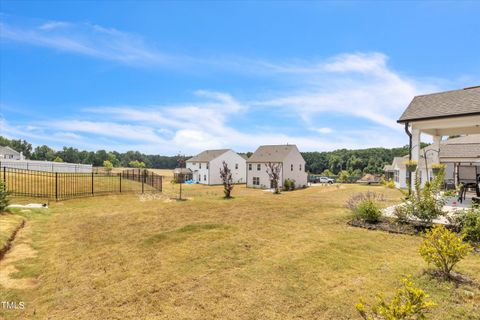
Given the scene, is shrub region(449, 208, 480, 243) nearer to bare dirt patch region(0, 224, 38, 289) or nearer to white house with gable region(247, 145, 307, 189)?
bare dirt patch region(0, 224, 38, 289)

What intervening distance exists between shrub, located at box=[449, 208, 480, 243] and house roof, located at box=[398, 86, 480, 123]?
5.14m

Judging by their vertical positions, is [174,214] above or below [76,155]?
below

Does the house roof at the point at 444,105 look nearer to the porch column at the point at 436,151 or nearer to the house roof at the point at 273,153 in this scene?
the porch column at the point at 436,151

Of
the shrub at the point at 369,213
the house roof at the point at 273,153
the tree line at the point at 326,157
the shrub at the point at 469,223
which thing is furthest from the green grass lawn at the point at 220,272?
the tree line at the point at 326,157

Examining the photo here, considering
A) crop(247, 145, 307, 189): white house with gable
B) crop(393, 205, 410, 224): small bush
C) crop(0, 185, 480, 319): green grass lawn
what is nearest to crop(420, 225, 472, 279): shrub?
crop(0, 185, 480, 319): green grass lawn

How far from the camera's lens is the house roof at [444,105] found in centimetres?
1062

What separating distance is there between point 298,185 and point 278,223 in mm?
31999

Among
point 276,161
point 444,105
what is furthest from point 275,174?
point 444,105

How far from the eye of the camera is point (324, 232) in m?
8.41

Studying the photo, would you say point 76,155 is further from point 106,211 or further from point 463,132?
point 463,132

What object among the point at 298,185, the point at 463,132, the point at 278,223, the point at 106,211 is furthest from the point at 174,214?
the point at 298,185

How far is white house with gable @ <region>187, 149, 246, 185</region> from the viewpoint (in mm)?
47938

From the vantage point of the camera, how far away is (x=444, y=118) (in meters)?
10.8

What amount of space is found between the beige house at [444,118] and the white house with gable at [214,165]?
118 ft
